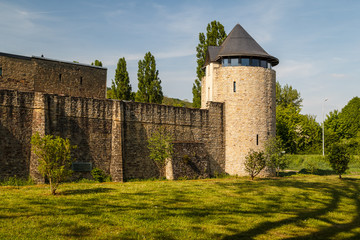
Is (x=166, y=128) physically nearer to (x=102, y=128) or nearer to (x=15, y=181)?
(x=102, y=128)

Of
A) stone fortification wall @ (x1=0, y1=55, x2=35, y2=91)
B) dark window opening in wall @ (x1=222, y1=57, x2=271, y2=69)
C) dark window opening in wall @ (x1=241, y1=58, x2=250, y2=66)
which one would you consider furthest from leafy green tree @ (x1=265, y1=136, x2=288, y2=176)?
stone fortification wall @ (x1=0, y1=55, x2=35, y2=91)

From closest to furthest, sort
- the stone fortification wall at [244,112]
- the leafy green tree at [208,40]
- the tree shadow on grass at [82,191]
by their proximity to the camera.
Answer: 1. the tree shadow on grass at [82,191]
2. the stone fortification wall at [244,112]
3. the leafy green tree at [208,40]

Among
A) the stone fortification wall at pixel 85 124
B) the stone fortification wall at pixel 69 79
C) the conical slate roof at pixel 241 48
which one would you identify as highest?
the conical slate roof at pixel 241 48

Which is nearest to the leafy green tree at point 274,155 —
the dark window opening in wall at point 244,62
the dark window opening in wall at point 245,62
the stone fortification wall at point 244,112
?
the stone fortification wall at point 244,112

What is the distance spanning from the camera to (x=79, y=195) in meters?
16.7

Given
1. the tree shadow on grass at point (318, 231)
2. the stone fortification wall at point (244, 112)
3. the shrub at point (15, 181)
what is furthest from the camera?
the stone fortification wall at point (244, 112)

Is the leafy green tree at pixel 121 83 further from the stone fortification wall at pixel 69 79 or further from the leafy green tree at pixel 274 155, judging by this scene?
the leafy green tree at pixel 274 155

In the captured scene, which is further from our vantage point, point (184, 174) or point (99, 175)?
point (184, 174)

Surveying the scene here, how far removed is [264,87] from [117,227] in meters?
23.2

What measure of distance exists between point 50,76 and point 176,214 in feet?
67.9

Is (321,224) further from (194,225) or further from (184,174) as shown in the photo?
(184,174)

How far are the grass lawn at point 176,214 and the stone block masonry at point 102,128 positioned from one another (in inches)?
230

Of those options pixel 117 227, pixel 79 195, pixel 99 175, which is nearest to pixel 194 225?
pixel 117 227

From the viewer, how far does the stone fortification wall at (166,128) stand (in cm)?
2693
